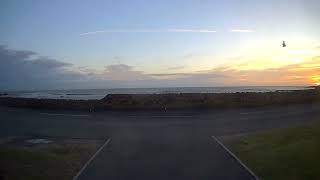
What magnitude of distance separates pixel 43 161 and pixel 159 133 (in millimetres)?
7569

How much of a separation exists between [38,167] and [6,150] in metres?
3.21

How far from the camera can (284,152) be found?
1534 centimetres

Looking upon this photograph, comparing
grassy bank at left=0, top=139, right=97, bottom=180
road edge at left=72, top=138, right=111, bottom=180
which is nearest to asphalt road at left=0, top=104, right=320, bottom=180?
road edge at left=72, top=138, right=111, bottom=180

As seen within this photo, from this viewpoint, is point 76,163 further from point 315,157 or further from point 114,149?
point 315,157

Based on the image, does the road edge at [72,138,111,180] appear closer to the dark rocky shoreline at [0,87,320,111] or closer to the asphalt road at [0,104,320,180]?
the asphalt road at [0,104,320,180]

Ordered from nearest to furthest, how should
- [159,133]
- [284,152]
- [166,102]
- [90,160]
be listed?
[90,160] < [284,152] < [159,133] < [166,102]

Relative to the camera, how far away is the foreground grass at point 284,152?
41.3ft

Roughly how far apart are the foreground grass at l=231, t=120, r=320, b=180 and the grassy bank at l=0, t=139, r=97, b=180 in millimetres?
5606

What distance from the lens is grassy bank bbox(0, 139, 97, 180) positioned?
12.7 metres

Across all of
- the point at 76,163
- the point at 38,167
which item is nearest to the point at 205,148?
the point at 76,163

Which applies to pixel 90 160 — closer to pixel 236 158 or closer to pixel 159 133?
pixel 236 158

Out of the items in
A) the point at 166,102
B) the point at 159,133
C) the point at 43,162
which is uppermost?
the point at 166,102

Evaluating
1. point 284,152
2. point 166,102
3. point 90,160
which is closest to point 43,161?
point 90,160

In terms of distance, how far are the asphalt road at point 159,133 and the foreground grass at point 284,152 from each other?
0.76m
